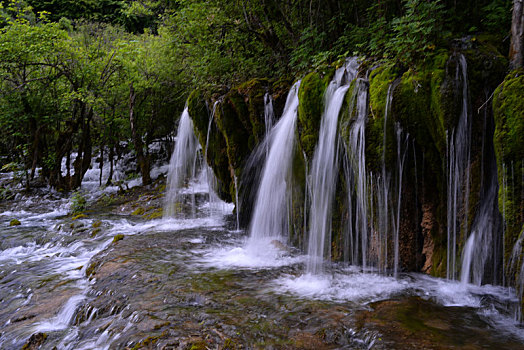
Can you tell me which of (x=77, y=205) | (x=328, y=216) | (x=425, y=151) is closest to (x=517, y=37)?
(x=425, y=151)

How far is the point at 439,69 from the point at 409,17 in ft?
3.43

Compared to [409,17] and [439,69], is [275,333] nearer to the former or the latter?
[439,69]

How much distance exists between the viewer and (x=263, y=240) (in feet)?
25.1

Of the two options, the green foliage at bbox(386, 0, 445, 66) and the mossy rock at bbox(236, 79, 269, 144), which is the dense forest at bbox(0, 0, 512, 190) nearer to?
the green foliage at bbox(386, 0, 445, 66)

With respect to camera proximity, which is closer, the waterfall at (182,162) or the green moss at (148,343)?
the green moss at (148,343)

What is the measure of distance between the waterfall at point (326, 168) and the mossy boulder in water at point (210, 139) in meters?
4.27

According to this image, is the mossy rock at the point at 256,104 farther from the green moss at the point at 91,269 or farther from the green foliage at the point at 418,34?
the green moss at the point at 91,269

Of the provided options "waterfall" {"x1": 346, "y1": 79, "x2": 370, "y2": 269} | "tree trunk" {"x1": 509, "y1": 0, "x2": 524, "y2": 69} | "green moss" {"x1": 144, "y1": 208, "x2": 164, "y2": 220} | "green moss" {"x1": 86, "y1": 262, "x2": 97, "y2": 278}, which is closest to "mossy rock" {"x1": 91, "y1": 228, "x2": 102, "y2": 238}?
"green moss" {"x1": 144, "y1": 208, "x2": 164, "y2": 220}

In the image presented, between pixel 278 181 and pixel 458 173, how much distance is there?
361 centimetres

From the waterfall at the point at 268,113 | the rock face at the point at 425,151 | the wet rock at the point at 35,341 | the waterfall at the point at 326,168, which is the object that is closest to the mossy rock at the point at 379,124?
the rock face at the point at 425,151

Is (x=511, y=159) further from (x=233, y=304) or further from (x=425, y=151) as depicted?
(x=233, y=304)

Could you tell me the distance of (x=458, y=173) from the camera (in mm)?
4699

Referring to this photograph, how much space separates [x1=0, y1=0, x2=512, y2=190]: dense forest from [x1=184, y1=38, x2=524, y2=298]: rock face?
49cm

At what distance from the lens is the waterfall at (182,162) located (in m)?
11.7
